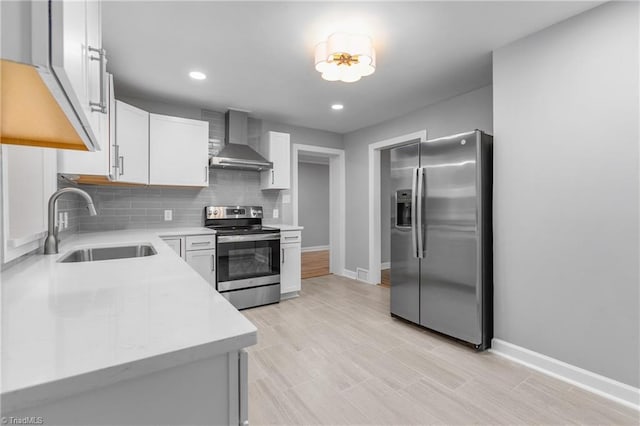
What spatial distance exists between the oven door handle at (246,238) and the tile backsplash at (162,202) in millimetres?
714

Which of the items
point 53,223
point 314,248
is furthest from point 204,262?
point 314,248

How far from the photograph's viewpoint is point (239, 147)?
3770mm

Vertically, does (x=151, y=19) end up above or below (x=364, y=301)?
above

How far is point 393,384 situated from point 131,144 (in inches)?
124

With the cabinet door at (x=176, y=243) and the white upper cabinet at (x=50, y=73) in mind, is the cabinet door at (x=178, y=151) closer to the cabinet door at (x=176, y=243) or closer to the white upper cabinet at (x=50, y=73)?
the cabinet door at (x=176, y=243)

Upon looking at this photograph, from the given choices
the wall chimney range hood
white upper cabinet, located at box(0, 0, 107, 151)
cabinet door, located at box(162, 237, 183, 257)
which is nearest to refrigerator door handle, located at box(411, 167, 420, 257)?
the wall chimney range hood

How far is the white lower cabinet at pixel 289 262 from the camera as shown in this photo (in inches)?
147

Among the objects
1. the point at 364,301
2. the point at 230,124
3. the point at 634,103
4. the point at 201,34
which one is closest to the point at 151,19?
the point at 201,34

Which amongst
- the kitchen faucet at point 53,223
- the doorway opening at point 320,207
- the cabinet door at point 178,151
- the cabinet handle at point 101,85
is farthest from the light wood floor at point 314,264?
the cabinet handle at point 101,85

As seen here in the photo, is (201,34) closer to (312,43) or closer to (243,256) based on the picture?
(312,43)

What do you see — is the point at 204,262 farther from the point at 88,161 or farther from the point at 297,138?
the point at 297,138

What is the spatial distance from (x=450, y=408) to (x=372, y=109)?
3.22m

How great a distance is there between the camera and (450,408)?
1689 millimetres

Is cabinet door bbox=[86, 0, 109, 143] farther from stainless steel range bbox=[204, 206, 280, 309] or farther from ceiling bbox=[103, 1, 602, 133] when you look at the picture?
stainless steel range bbox=[204, 206, 280, 309]
